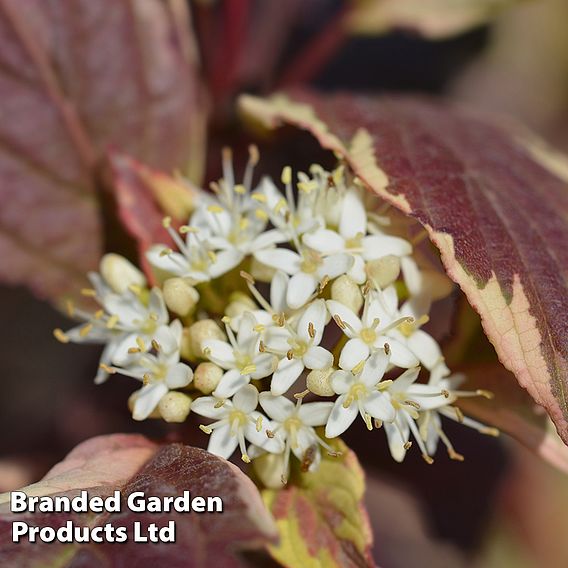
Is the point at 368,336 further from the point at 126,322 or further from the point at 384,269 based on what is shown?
the point at 126,322

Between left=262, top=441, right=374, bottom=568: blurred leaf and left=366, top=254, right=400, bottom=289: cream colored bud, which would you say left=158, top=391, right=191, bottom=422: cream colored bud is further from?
left=366, top=254, right=400, bottom=289: cream colored bud

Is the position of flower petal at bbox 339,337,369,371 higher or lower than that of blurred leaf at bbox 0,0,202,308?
lower

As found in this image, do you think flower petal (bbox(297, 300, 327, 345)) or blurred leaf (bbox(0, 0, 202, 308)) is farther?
blurred leaf (bbox(0, 0, 202, 308))

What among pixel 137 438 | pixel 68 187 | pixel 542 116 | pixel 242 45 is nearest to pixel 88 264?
pixel 68 187

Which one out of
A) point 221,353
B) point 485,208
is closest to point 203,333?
point 221,353

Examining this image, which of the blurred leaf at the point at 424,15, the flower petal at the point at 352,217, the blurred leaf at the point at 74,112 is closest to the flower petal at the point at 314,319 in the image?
the flower petal at the point at 352,217

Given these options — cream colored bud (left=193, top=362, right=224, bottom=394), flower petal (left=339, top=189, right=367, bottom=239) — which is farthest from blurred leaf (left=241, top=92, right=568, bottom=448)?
cream colored bud (left=193, top=362, right=224, bottom=394)
